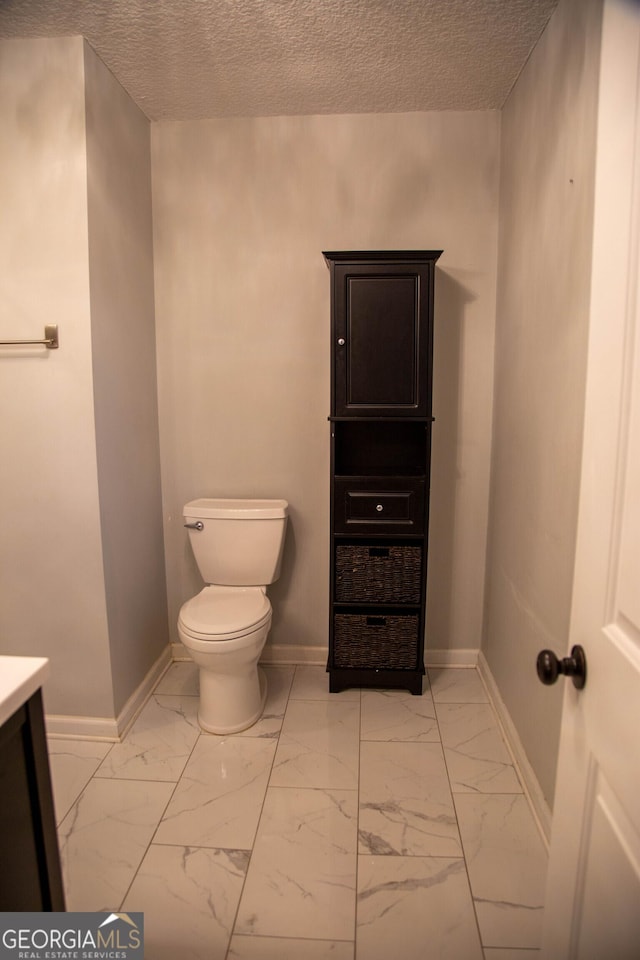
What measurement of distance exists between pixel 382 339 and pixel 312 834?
1.73 m

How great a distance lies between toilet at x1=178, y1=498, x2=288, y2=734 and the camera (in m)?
2.06

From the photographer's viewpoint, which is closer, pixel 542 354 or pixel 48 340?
pixel 542 354

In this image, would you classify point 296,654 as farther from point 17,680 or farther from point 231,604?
point 17,680

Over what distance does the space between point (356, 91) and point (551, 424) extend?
5.08ft

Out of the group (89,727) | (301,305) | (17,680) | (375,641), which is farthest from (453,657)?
(17,680)

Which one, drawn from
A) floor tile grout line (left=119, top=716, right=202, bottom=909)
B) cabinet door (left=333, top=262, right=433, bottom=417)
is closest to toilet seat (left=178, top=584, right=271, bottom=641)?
floor tile grout line (left=119, top=716, right=202, bottom=909)

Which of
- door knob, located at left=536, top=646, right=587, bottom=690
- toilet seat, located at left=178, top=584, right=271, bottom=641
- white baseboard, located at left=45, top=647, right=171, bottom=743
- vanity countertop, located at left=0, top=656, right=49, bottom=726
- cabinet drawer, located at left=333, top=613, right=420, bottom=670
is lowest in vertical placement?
white baseboard, located at left=45, top=647, right=171, bottom=743

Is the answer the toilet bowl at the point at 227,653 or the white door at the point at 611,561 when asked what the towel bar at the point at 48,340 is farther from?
the white door at the point at 611,561

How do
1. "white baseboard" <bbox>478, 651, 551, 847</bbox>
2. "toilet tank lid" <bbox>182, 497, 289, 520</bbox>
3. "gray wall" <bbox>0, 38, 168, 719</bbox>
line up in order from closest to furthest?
1. "white baseboard" <bbox>478, 651, 551, 847</bbox>
2. "gray wall" <bbox>0, 38, 168, 719</bbox>
3. "toilet tank lid" <bbox>182, 497, 289, 520</bbox>

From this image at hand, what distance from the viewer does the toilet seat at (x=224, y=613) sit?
204cm

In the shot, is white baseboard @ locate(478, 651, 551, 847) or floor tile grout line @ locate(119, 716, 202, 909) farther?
white baseboard @ locate(478, 651, 551, 847)

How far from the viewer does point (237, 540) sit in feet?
7.86

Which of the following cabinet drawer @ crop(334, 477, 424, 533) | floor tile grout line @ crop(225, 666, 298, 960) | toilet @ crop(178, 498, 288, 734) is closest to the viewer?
floor tile grout line @ crop(225, 666, 298, 960)

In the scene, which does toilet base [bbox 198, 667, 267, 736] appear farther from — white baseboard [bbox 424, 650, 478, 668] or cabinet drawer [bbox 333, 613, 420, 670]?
white baseboard [bbox 424, 650, 478, 668]
